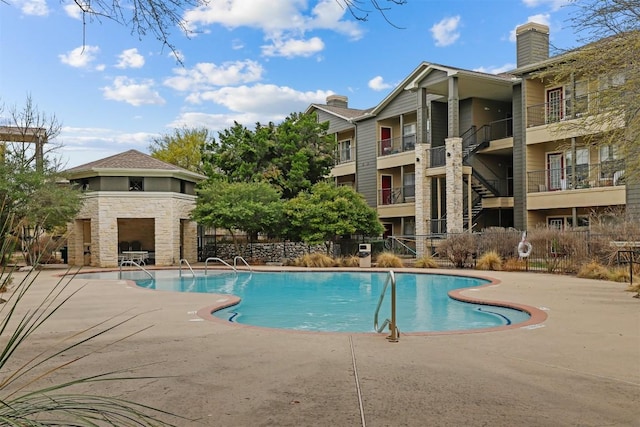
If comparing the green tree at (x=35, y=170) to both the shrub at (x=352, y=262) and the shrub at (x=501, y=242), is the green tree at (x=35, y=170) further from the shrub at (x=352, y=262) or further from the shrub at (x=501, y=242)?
the shrub at (x=501, y=242)

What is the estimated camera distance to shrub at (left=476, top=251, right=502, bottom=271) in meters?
18.4

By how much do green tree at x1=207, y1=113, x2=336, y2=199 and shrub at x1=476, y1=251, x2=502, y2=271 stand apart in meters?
10.7

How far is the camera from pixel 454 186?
23.4 meters

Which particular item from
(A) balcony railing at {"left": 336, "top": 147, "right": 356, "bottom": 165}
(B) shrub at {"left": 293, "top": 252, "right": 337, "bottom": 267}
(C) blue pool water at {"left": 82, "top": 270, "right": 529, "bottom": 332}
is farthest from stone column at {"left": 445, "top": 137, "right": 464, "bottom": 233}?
(A) balcony railing at {"left": 336, "top": 147, "right": 356, "bottom": 165}

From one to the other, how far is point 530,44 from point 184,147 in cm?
3004

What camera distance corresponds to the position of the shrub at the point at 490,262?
60.3 feet

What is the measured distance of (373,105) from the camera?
3198 cm

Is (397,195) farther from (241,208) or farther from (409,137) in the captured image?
(241,208)

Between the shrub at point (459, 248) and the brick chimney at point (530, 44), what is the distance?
29.1 feet

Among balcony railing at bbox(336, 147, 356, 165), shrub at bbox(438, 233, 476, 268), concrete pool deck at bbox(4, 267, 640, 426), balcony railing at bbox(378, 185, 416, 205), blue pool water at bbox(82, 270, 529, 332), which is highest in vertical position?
balcony railing at bbox(336, 147, 356, 165)

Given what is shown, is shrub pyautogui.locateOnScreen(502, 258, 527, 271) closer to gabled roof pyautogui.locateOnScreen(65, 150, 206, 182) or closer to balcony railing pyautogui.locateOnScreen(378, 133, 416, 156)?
balcony railing pyautogui.locateOnScreen(378, 133, 416, 156)

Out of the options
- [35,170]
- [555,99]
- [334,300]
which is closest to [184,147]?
[35,170]

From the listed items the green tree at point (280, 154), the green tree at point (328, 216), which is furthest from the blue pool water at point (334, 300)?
the green tree at point (280, 154)

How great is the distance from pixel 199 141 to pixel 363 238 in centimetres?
2452
